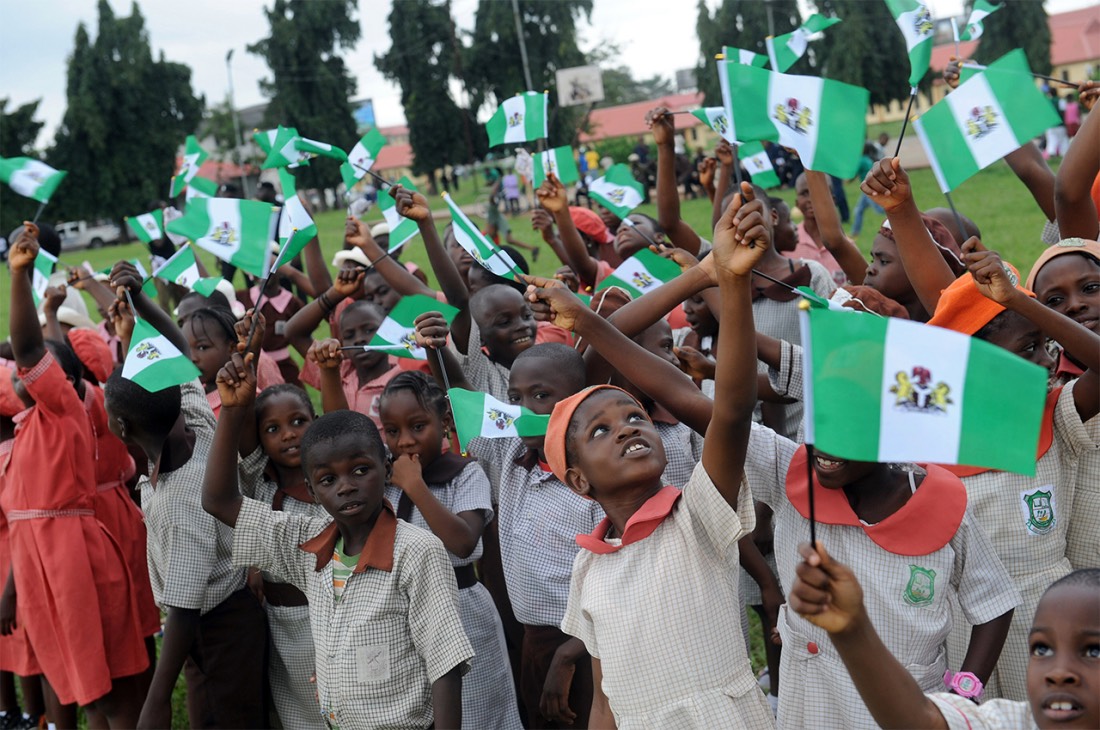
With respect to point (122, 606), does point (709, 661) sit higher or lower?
higher

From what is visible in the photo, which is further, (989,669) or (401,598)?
(401,598)

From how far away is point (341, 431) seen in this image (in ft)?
10.0

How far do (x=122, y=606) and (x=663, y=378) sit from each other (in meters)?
2.49

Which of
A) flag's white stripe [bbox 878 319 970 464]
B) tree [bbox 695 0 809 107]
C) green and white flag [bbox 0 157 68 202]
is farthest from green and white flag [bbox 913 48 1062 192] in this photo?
tree [bbox 695 0 809 107]

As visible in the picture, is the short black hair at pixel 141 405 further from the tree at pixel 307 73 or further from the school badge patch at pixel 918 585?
the tree at pixel 307 73

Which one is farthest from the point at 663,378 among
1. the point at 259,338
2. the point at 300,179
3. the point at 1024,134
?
the point at 300,179

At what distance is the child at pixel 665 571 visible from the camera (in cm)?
238

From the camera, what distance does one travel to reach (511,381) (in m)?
3.43

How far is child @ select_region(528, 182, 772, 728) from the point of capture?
238cm

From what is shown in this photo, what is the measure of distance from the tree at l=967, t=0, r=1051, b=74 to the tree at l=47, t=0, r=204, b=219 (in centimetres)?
3224

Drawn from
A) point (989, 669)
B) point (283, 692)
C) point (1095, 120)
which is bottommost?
point (283, 692)

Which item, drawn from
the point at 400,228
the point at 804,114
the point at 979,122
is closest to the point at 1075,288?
the point at 979,122

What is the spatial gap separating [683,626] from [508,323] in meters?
1.99

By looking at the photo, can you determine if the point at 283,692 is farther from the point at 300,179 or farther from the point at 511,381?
the point at 300,179
